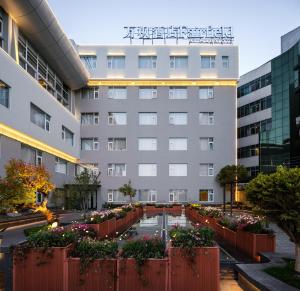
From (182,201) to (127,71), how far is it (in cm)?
1707

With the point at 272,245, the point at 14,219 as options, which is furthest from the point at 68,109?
the point at 272,245

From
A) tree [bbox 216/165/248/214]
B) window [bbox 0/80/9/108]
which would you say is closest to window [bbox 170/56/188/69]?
tree [bbox 216/165/248/214]

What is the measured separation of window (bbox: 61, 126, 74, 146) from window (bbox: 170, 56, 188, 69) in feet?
48.7

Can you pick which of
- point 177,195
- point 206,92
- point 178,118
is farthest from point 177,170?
point 206,92

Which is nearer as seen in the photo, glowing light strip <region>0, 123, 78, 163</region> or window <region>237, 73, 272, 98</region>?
glowing light strip <region>0, 123, 78, 163</region>

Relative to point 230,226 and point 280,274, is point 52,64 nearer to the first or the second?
point 230,226

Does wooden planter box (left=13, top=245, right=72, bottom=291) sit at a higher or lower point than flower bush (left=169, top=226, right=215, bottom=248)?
lower

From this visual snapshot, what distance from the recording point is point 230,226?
17.4 m

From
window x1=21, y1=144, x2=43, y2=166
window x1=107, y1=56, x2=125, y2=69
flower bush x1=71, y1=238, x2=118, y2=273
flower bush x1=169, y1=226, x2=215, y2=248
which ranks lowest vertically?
flower bush x1=71, y1=238, x2=118, y2=273

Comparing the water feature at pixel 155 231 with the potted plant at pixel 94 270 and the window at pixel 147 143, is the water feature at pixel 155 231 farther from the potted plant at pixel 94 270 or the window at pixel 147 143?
the window at pixel 147 143

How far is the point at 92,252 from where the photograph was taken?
28.5 ft

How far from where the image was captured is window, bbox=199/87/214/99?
51.8 meters

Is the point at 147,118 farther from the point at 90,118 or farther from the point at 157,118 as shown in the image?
the point at 90,118

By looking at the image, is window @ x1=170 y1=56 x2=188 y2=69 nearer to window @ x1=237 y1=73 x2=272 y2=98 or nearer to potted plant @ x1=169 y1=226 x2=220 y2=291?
window @ x1=237 y1=73 x2=272 y2=98
